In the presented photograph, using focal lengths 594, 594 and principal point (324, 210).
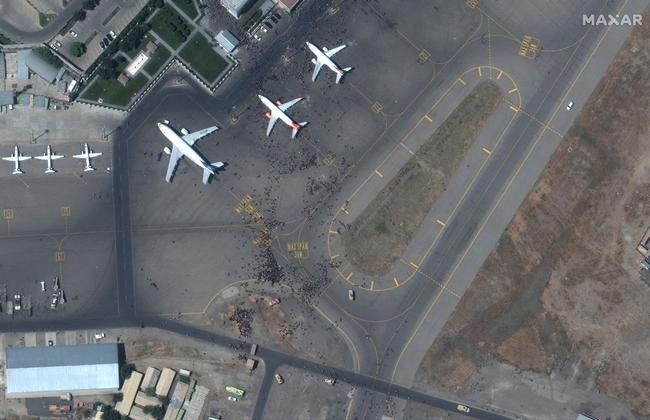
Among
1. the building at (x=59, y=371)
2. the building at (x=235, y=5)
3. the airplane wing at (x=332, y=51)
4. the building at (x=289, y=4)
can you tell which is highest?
the building at (x=289, y=4)

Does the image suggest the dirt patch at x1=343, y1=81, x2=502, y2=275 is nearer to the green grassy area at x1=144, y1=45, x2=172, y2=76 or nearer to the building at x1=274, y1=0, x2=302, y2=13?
the building at x1=274, y1=0, x2=302, y2=13

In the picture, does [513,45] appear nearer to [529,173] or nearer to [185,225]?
[529,173]

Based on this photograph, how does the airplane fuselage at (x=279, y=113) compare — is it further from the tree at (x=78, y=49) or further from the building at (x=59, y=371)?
the building at (x=59, y=371)

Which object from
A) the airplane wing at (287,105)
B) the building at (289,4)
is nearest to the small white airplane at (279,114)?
the airplane wing at (287,105)

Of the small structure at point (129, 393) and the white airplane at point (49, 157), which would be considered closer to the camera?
the small structure at point (129, 393)

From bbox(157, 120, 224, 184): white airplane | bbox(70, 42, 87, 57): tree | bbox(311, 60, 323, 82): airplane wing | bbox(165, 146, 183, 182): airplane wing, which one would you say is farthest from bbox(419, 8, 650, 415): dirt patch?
bbox(70, 42, 87, 57): tree

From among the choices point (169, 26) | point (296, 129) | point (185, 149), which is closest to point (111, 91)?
point (169, 26)

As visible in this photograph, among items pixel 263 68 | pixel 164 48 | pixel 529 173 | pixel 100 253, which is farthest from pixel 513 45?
pixel 100 253
